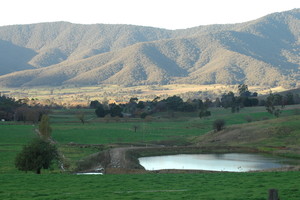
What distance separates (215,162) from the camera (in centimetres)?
6266

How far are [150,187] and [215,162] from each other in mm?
32115

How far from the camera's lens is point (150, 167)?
59.6 meters

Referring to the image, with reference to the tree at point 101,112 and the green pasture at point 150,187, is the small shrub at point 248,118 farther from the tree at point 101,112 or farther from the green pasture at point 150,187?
the green pasture at point 150,187

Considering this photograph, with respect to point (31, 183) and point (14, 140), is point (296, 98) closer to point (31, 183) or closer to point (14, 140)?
point (14, 140)

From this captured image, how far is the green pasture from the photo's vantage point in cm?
2631

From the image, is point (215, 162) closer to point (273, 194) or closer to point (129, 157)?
point (129, 157)

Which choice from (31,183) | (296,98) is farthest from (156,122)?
(31,183)

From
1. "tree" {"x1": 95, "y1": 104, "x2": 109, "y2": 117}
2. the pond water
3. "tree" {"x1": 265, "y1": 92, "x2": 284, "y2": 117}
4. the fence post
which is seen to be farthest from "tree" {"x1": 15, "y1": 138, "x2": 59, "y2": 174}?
"tree" {"x1": 95, "y1": 104, "x2": 109, "y2": 117}

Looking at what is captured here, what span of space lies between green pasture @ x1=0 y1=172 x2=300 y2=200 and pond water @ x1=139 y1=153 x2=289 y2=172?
2062cm

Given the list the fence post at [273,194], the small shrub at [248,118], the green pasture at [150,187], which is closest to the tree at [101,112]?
the small shrub at [248,118]

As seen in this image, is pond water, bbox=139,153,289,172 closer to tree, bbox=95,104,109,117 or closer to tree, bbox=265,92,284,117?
tree, bbox=265,92,284,117

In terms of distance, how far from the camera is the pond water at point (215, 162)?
5744 cm

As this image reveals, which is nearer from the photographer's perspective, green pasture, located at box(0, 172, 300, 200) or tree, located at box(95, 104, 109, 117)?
green pasture, located at box(0, 172, 300, 200)

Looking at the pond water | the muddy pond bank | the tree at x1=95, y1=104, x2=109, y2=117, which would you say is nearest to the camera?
the muddy pond bank
